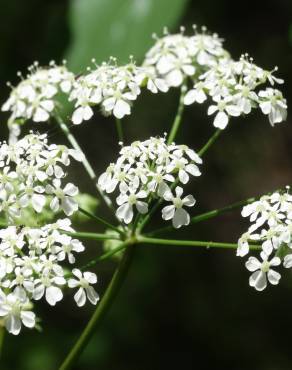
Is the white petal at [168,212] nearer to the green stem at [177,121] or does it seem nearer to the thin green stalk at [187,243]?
the thin green stalk at [187,243]

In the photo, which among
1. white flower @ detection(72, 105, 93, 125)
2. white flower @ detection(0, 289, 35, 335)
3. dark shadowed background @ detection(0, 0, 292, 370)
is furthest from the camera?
dark shadowed background @ detection(0, 0, 292, 370)

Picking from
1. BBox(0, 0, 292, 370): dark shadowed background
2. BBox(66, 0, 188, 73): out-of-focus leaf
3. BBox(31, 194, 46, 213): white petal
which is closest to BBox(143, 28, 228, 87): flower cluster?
BBox(66, 0, 188, 73): out-of-focus leaf

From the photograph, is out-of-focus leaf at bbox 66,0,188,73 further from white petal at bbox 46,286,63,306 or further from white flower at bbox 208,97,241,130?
white petal at bbox 46,286,63,306

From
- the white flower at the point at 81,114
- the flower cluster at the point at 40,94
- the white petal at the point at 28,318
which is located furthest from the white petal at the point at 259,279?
the flower cluster at the point at 40,94

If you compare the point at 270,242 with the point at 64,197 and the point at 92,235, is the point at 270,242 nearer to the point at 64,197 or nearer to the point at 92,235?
the point at 92,235

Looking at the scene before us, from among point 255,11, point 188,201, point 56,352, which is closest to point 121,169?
point 188,201

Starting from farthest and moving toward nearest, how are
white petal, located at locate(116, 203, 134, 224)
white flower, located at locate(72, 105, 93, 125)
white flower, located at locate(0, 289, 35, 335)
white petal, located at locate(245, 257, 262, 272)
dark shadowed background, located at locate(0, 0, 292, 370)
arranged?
dark shadowed background, located at locate(0, 0, 292, 370), white flower, located at locate(72, 105, 93, 125), white petal, located at locate(116, 203, 134, 224), white petal, located at locate(245, 257, 262, 272), white flower, located at locate(0, 289, 35, 335)

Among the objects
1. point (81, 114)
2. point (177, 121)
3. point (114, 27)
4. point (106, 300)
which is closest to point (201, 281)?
point (114, 27)
